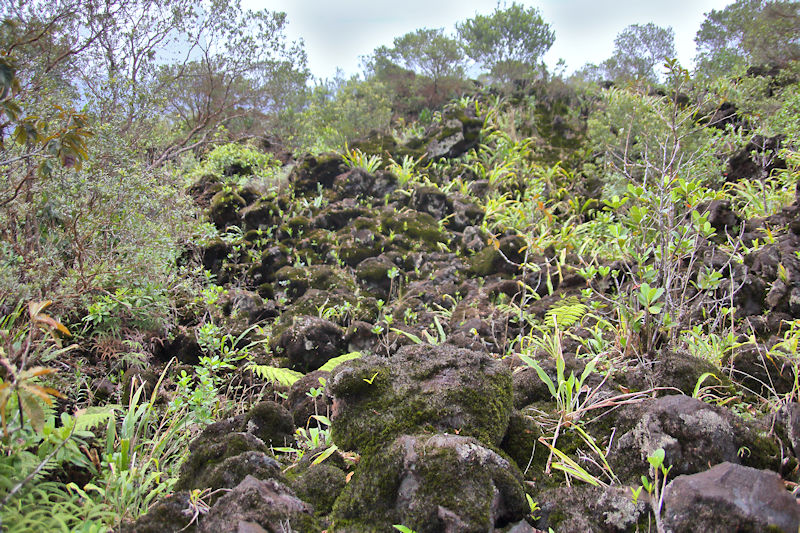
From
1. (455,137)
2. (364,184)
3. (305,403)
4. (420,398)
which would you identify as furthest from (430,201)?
(420,398)

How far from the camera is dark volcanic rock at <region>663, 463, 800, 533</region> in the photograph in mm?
1219

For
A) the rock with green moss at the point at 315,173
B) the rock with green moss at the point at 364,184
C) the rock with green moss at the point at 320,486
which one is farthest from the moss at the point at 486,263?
the rock with green moss at the point at 320,486

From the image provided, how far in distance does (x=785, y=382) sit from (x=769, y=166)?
17.7ft

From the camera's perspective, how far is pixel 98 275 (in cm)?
344

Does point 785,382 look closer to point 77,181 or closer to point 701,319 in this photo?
point 701,319

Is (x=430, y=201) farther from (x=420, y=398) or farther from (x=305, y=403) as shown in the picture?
(x=420, y=398)

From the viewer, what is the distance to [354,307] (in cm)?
470

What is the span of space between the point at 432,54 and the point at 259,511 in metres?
20.3

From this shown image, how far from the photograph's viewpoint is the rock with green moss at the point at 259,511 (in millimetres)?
1432

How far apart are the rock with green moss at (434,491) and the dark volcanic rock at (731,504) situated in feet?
1.60

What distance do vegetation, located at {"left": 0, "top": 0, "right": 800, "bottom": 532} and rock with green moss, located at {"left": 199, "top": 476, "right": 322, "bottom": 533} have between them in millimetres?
25

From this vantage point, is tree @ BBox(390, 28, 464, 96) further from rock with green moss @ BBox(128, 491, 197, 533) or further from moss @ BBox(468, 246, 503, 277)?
rock with green moss @ BBox(128, 491, 197, 533)

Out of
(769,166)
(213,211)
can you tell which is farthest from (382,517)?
(769,166)

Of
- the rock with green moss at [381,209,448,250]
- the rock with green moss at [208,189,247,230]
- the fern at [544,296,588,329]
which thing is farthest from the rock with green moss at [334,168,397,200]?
the fern at [544,296,588,329]
